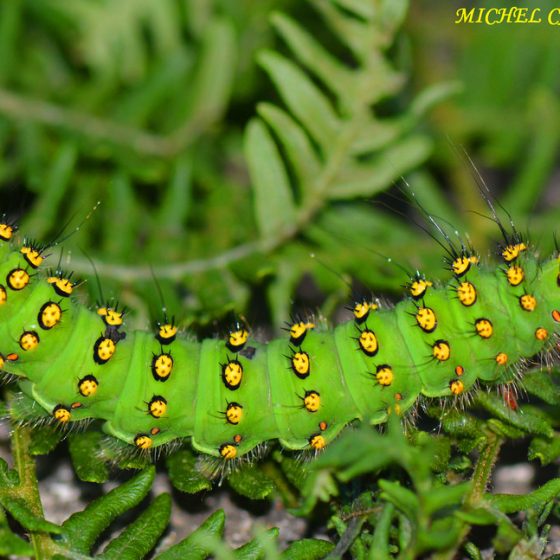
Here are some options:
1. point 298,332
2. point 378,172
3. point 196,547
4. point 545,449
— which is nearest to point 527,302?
point 545,449

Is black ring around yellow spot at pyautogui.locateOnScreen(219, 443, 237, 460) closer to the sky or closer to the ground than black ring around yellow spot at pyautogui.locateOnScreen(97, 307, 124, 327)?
closer to the ground

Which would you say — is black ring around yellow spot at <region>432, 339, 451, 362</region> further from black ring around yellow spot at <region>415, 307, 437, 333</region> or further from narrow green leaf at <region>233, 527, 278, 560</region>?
narrow green leaf at <region>233, 527, 278, 560</region>

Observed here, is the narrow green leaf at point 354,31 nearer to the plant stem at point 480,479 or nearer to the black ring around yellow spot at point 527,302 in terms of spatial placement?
the black ring around yellow spot at point 527,302

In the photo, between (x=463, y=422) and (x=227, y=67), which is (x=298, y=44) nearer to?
(x=227, y=67)

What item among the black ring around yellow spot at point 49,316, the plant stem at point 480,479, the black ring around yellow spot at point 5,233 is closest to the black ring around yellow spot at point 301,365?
the plant stem at point 480,479

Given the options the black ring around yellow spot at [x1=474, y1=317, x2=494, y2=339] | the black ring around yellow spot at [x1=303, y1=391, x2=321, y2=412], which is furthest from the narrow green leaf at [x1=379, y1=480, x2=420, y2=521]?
the black ring around yellow spot at [x1=474, y1=317, x2=494, y2=339]

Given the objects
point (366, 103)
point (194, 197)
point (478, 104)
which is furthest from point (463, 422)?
point (478, 104)
